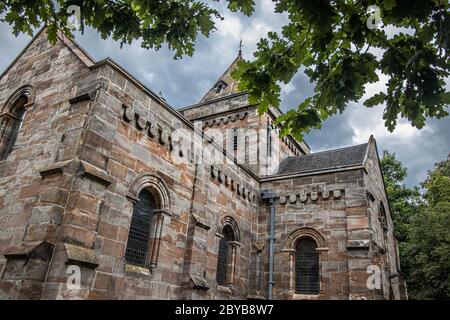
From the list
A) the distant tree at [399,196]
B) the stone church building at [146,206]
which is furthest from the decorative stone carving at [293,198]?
the distant tree at [399,196]

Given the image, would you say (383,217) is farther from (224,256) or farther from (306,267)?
(224,256)

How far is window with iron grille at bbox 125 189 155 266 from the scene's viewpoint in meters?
8.72

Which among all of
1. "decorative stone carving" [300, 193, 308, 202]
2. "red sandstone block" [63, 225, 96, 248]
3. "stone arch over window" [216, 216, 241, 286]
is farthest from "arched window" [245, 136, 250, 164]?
"red sandstone block" [63, 225, 96, 248]

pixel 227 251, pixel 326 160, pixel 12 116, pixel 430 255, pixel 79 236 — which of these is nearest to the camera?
pixel 79 236

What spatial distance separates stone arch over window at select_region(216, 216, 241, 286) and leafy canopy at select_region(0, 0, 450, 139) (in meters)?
8.27

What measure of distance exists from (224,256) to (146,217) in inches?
171

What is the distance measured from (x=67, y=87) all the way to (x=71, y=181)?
3524mm

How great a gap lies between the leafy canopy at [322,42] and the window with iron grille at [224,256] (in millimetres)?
8570

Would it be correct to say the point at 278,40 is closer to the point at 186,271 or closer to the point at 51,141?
the point at 51,141

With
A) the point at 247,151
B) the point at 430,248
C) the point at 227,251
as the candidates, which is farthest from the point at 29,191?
the point at 430,248

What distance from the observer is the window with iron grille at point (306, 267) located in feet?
41.7

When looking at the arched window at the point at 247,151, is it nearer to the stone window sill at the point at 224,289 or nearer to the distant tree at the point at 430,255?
the stone window sill at the point at 224,289

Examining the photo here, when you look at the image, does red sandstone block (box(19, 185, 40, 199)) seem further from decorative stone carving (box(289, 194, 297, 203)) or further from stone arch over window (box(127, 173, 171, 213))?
decorative stone carving (box(289, 194, 297, 203))

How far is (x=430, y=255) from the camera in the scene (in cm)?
2002
